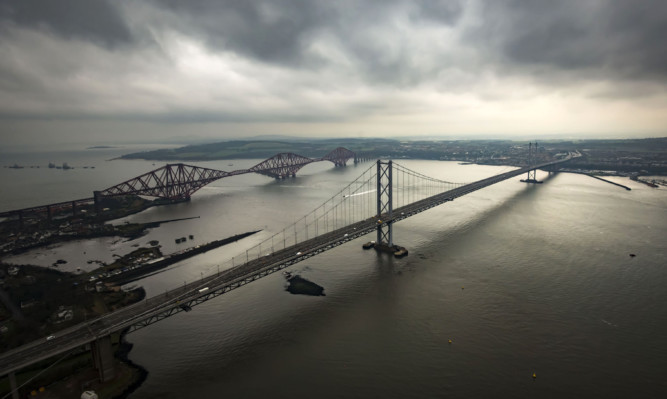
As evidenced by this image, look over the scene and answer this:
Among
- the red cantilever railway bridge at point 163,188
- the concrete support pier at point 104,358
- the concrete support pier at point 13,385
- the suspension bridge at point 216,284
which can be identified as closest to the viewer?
the concrete support pier at point 13,385

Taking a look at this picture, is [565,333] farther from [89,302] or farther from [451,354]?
[89,302]

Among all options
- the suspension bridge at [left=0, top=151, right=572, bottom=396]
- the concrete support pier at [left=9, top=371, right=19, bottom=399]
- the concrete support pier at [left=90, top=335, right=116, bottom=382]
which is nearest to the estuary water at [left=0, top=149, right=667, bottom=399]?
the concrete support pier at [left=90, top=335, right=116, bottom=382]

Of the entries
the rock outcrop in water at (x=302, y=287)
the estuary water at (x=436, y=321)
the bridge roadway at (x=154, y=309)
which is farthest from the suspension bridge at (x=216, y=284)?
the rock outcrop in water at (x=302, y=287)

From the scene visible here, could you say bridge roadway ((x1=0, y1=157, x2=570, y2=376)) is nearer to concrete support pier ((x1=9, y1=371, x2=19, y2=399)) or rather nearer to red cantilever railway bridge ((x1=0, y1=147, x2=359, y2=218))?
concrete support pier ((x1=9, y1=371, x2=19, y2=399))

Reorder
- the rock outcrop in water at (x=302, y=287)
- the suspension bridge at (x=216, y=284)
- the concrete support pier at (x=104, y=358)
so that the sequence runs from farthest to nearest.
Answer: the rock outcrop in water at (x=302, y=287) < the concrete support pier at (x=104, y=358) < the suspension bridge at (x=216, y=284)

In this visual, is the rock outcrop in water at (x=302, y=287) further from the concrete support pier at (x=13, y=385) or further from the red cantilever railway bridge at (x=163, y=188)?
the red cantilever railway bridge at (x=163, y=188)

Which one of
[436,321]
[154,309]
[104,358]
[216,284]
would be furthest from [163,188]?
[436,321]

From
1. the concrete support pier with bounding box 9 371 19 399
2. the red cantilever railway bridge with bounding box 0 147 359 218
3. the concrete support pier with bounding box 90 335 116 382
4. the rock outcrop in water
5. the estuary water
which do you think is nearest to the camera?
the concrete support pier with bounding box 9 371 19 399

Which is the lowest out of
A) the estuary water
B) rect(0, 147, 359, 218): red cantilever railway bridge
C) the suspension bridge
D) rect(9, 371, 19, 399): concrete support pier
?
the estuary water

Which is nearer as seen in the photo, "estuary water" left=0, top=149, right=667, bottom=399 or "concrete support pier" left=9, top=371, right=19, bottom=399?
"concrete support pier" left=9, top=371, right=19, bottom=399

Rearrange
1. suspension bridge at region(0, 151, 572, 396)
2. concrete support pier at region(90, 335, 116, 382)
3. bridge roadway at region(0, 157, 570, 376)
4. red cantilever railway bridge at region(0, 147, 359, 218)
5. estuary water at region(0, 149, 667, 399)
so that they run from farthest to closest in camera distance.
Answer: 1. red cantilever railway bridge at region(0, 147, 359, 218)
2. estuary water at region(0, 149, 667, 399)
3. concrete support pier at region(90, 335, 116, 382)
4. suspension bridge at region(0, 151, 572, 396)
5. bridge roadway at region(0, 157, 570, 376)
